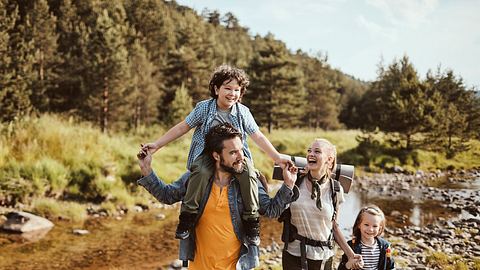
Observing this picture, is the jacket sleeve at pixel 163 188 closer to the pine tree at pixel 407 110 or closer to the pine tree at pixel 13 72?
the pine tree at pixel 13 72

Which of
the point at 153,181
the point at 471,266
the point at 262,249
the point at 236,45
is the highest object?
the point at 236,45

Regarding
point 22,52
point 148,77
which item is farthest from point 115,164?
point 148,77

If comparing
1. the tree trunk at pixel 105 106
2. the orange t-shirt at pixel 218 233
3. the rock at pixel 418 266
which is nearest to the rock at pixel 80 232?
the rock at pixel 418 266

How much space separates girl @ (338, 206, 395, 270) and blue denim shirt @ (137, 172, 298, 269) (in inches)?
47.4

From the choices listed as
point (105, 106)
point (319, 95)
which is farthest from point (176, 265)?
point (319, 95)

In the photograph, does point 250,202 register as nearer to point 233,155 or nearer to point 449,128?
point 233,155

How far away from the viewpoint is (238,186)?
276 centimetres

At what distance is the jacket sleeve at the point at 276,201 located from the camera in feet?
8.93

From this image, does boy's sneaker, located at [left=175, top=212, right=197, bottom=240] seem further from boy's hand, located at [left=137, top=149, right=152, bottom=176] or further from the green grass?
the green grass

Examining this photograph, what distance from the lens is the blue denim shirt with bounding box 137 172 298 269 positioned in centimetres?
273

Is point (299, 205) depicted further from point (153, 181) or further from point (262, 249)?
point (262, 249)

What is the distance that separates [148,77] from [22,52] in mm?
7870

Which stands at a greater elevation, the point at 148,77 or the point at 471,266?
the point at 148,77

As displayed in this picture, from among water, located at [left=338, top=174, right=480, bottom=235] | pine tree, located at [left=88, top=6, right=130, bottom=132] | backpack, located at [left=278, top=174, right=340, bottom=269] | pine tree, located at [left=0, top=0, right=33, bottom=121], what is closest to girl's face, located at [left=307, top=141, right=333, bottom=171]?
backpack, located at [left=278, top=174, right=340, bottom=269]
